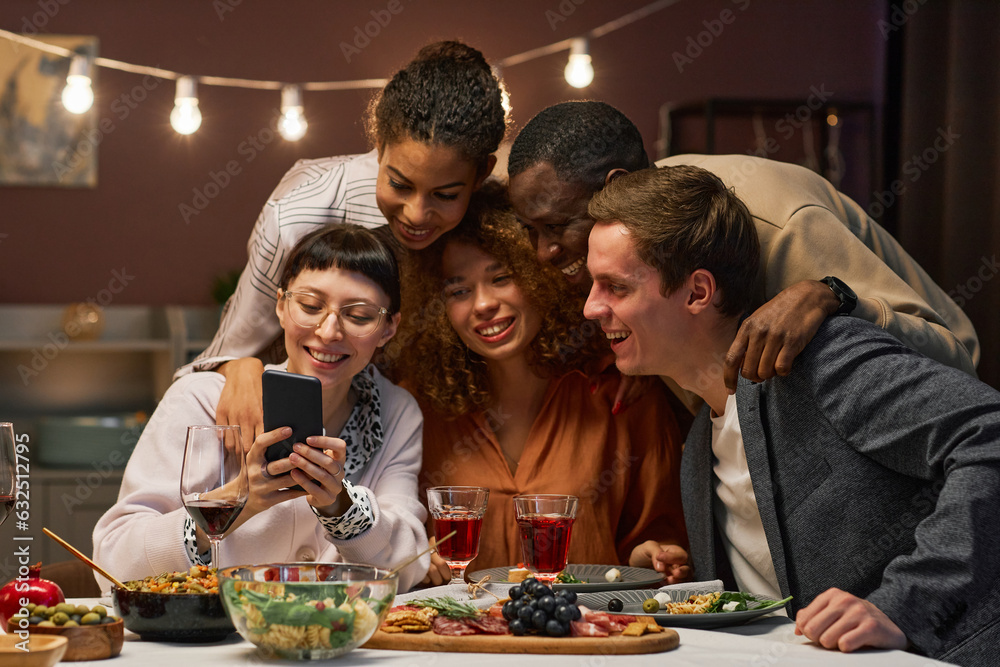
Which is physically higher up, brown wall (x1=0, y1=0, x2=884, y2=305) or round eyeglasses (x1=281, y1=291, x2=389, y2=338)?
brown wall (x1=0, y1=0, x2=884, y2=305)

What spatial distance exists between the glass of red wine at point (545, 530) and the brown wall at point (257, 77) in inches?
181

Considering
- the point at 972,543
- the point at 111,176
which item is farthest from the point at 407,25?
the point at 972,543

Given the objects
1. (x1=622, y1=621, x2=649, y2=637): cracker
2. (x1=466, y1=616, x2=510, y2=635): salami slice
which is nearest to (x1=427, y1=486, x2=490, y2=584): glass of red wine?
(x1=466, y1=616, x2=510, y2=635): salami slice

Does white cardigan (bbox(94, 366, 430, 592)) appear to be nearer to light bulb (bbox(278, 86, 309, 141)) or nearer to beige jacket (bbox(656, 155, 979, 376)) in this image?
beige jacket (bbox(656, 155, 979, 376))

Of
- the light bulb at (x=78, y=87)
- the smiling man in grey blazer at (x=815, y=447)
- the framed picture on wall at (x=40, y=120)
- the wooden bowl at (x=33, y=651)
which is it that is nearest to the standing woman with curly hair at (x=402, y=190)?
the smiling man in grey blazer at (x=815, y=447)

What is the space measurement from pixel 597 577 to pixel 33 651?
3.77ft

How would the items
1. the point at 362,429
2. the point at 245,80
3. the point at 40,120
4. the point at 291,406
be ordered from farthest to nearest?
the point at 245,80 < the point at 40,120 < the point at 362,429 < the point at 291,406

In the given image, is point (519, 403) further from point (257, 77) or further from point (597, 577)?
point (257, 77)

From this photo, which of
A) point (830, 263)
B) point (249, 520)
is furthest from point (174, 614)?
point (830, 263)

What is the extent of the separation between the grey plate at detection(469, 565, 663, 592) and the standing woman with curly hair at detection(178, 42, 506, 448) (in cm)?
62

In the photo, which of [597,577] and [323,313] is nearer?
[597,577]

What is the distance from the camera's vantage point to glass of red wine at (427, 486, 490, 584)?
Result: 1.79m

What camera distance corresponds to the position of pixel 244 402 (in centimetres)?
216

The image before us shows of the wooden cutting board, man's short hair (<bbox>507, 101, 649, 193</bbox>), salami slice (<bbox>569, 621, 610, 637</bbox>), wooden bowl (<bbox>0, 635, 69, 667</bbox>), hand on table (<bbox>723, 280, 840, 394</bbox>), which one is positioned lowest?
the wooden cutting board
